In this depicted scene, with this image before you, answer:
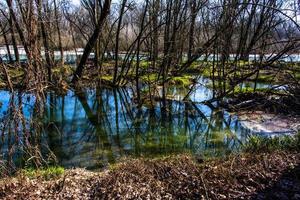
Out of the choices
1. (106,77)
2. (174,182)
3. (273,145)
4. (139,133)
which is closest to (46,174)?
(174,182)

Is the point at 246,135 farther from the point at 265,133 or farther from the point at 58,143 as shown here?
the point at 58,143

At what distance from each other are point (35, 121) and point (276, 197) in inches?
181

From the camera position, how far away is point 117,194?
6398 mm

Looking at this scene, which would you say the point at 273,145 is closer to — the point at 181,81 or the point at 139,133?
the point at 139,133

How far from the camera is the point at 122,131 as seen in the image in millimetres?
13242

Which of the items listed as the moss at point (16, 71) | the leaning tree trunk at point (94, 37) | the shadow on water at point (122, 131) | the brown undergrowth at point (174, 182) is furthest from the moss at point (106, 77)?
the brown undergrowth at point (174, 182)

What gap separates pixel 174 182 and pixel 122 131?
Answer: 6.64m

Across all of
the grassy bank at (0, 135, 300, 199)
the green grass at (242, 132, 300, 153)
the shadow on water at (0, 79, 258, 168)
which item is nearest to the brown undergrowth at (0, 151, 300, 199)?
the grassy bank at (0, 135, 300, 199)

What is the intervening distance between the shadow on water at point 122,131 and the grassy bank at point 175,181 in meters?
1.04

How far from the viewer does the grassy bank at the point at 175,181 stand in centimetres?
633

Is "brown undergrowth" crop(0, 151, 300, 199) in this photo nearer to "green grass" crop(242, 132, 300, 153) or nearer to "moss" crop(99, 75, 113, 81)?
"green grass" crop(242, 132, 300, 153)

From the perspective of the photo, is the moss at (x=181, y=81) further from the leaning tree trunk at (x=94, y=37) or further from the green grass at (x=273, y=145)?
the green grass at (x=273, y=145)

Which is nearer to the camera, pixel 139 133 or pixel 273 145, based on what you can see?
pixel 273 145

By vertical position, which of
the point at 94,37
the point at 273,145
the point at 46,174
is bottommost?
the point at 46,174
